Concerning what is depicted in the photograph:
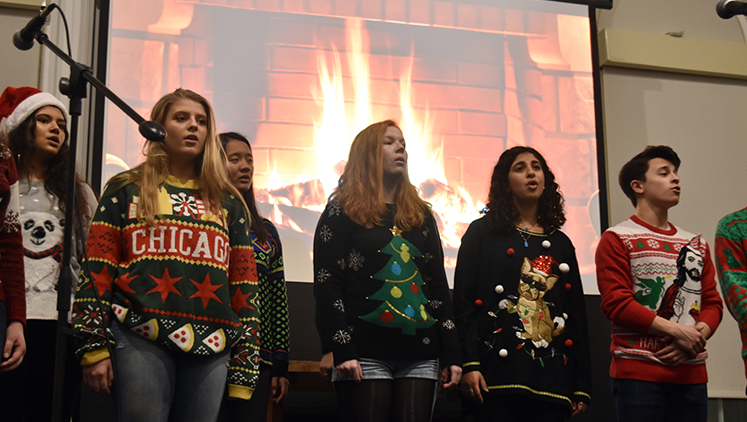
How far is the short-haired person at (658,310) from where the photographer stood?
212cm

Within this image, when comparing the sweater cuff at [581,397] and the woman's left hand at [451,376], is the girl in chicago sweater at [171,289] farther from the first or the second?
the sweater cuff at [581,397]

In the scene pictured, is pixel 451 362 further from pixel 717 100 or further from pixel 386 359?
pixel 717 100

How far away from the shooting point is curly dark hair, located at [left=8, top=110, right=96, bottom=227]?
2.15m

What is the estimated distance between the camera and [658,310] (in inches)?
87.5

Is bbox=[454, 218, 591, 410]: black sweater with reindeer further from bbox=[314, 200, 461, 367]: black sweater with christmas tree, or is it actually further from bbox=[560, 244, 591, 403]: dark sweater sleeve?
bbox=[314, 200, 461, 367]: black sweater with christmas tree

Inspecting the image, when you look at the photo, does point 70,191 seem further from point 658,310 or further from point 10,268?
point 658,310

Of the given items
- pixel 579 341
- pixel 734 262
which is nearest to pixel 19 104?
pixel 579 341

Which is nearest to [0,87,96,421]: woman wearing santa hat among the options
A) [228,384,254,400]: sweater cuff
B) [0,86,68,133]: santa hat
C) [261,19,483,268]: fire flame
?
[0,86,68,133]: santa hat

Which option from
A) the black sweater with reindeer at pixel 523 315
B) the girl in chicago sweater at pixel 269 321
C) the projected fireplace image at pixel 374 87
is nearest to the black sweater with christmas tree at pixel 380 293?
the black sweater with reindeer at pixel 523 315

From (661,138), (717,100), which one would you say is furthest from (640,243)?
(717,100)

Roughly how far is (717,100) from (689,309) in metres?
2.51

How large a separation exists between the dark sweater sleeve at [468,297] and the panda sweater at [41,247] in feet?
3.94

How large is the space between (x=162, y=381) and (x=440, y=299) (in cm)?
89

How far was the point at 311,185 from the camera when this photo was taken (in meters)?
3.31
